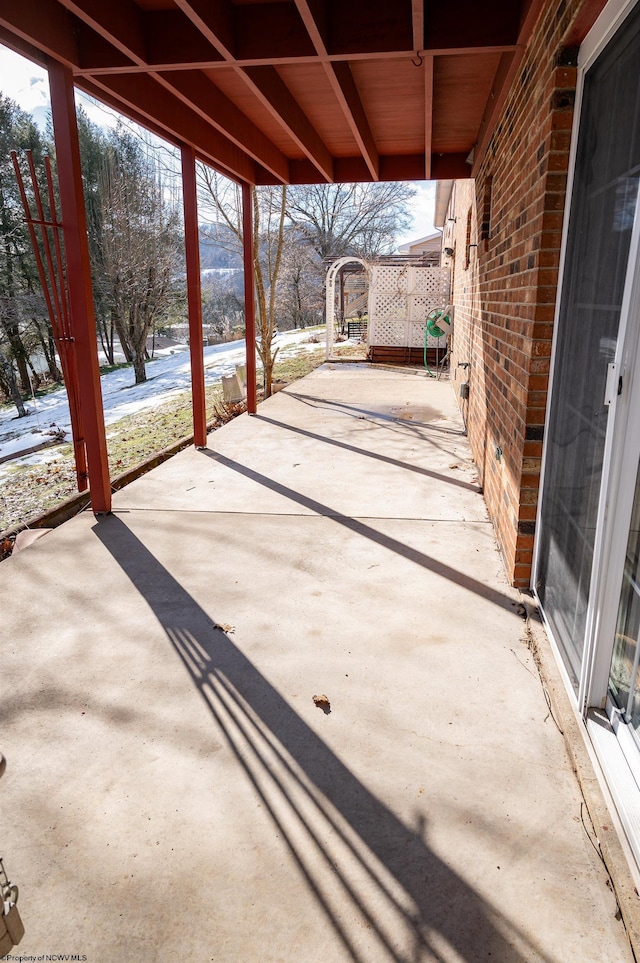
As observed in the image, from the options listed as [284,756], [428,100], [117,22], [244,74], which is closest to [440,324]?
[428,100]

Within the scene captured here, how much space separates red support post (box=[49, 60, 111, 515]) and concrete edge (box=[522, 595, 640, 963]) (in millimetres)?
2899

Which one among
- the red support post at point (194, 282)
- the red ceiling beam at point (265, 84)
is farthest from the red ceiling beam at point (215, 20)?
the red support post at point (194, 282)

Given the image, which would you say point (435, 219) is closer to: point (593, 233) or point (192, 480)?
point (192, 480)

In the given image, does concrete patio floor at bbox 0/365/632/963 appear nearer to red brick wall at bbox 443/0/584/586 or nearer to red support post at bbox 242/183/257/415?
red brick wall at bbox 443/0/584/586

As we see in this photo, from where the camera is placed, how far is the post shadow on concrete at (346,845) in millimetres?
1447

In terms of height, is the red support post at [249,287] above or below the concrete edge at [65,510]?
above

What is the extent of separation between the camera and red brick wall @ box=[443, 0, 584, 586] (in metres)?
2.56

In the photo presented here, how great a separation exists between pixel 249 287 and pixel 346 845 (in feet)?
22.6

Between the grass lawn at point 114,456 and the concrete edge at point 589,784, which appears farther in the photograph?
the grass lawn at point 114,456

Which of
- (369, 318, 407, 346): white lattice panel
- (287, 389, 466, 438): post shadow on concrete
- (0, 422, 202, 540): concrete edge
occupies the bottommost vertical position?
(0, 422, 202, 540): concrete edge

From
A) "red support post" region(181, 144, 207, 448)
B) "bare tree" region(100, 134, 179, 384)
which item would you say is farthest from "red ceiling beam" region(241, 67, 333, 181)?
"bare tree" region(100, 134, 179, 384)

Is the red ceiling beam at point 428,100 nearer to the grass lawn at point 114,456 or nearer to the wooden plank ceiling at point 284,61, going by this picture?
the wooden plank ceiling at point 284,61

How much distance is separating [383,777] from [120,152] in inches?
867

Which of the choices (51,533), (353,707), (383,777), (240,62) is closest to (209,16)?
(240,62)
